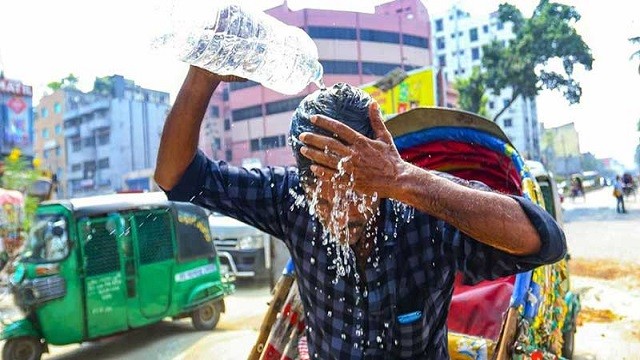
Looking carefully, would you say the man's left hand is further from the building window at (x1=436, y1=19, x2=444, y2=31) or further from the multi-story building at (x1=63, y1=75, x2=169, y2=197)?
the building window at (x1=436, y1=19, x2=444, y2=31)

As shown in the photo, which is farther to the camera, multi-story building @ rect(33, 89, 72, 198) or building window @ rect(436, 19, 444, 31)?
building window @ rect(436, 19, 444, 31)

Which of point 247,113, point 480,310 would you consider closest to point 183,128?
point 480,310

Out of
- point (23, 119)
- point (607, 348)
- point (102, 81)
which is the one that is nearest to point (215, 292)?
point (607, 348)

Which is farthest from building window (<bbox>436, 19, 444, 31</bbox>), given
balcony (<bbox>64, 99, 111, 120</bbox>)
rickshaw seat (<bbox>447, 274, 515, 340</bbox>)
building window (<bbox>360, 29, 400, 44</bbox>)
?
rickshaw seat (<bbox>447, 274, 515, 340</bbox>)

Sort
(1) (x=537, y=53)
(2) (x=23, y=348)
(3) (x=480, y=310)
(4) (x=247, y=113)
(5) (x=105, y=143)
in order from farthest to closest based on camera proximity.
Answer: (5) (x=105, y=143), (4) (x=247, y=113), (1) (x=537, y=53), (2) (x=23, y=348), (3) (x=480, y=310)

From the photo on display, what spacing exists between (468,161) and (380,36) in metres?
37.5

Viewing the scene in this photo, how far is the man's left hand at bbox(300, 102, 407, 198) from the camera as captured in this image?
1.27 meters

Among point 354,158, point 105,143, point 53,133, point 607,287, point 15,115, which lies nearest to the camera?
point 354,158

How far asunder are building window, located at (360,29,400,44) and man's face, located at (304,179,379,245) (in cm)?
3759

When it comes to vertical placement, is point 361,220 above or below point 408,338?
above

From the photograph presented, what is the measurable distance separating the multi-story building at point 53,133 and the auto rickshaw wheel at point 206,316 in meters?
40.6

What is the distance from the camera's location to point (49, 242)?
18.7 feet

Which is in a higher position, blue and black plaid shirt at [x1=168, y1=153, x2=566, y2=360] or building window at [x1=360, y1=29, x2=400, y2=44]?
building window at [x1=360, y1=29, x2=400, y2=44]

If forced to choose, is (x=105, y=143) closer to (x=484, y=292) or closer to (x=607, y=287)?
(x=607, y=287)
